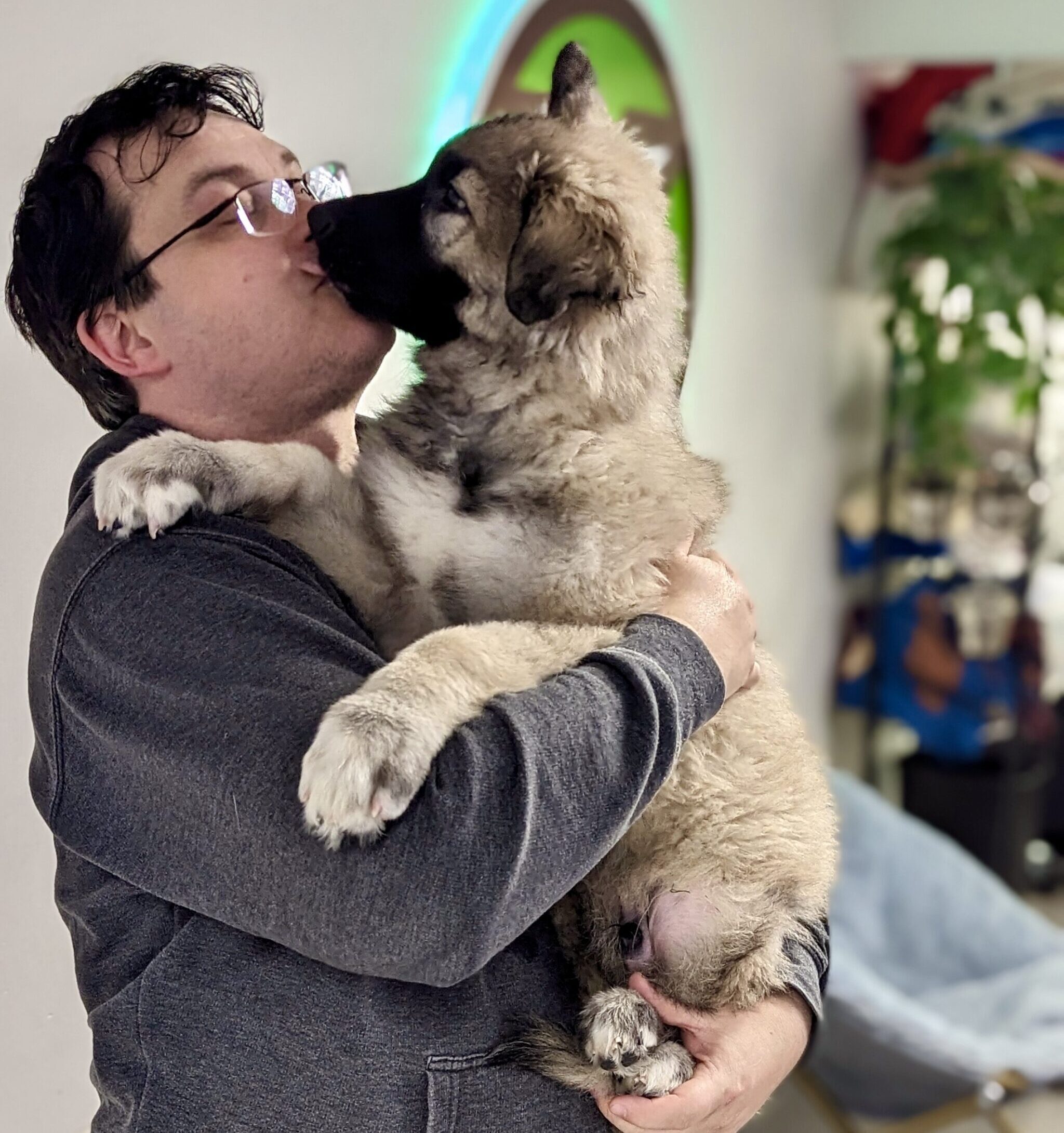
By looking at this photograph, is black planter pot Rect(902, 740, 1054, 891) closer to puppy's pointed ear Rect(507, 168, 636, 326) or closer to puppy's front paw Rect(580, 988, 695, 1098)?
puppy's front paw Rect(580, 988, 695, 1098)

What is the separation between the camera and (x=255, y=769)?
3.41 ft

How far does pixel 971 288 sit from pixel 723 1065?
4057 millimetres

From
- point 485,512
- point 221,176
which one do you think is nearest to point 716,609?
point 485,512

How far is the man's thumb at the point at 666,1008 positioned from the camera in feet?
4.48

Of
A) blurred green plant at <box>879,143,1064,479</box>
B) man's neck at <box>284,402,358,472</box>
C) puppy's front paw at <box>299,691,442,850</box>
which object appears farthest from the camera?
blurred green plant at <box>879,143,1064,479</box>

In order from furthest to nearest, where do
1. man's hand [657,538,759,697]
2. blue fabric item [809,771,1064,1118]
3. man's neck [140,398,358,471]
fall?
blue fabric item [809,771,1064,1118]
man's neck [140,398,358,471]
man's hand [657,538,759,697]

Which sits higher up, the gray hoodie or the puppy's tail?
the gray hoodie

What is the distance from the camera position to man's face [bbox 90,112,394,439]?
144cm

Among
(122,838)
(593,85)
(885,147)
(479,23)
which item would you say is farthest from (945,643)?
(122,838)

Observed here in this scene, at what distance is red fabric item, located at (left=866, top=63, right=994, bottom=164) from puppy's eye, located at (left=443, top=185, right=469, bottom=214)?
13.6 feet

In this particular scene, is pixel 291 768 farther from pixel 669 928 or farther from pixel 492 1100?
pixel 669 928

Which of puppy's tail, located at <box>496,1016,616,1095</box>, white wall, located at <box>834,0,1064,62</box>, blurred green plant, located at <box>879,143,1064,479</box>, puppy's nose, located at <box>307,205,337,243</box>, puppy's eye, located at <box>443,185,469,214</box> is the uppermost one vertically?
puppy's nose, located at <box>307,205,337,243</box>

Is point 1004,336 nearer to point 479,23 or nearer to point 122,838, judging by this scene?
point 479,23

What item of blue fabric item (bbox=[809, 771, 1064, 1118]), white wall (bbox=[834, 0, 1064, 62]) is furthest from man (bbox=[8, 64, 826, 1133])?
white wall (bbox=[834, 0, 1064, 62])
